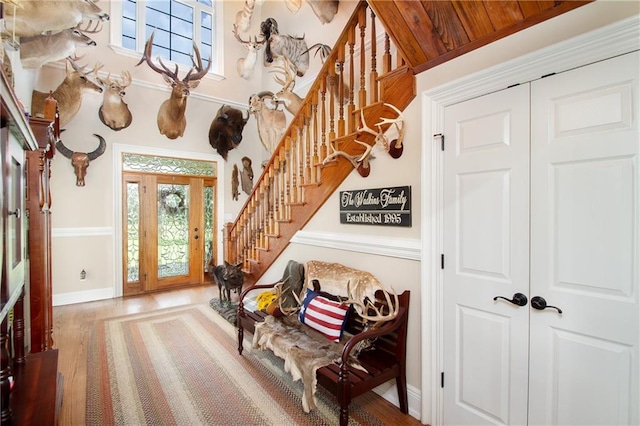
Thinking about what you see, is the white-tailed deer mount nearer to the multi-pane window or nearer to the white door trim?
the white door trim

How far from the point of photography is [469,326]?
1.88 meters

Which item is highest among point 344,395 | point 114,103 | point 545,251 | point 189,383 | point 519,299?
point 114,103

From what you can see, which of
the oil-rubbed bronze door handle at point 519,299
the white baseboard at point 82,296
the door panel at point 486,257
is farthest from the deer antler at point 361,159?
the white baseboard at point 82,296

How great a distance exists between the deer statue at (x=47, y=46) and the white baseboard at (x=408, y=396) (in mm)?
4948

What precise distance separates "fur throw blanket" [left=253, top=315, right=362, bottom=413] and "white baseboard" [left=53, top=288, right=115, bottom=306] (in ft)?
12.2

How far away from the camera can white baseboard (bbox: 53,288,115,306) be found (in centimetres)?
463

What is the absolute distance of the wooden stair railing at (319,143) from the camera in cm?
240

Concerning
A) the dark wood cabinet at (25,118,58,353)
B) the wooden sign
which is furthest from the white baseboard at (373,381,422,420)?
the dark wood cabinet at (25,118,58,353)

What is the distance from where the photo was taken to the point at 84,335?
3.51 metres

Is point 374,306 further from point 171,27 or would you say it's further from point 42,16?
point 171,27

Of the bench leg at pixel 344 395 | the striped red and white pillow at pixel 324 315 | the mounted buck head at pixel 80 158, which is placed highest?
the mounted buck head at pixel 80 158

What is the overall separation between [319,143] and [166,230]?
3.71m

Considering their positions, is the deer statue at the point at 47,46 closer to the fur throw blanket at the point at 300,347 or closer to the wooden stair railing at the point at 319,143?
the wooden stair railing at the point at 319,143

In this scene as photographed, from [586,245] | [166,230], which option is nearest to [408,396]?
[586,245]
